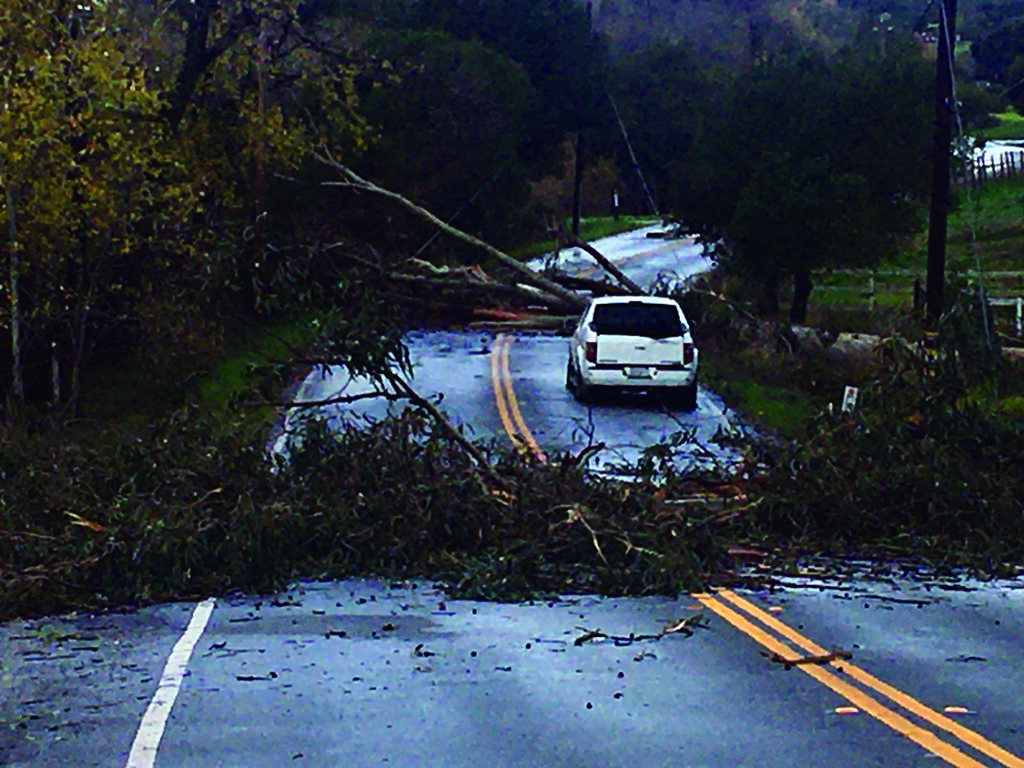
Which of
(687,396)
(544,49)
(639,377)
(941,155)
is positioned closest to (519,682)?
(639,377)

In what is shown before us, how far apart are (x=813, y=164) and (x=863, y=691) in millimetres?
36299

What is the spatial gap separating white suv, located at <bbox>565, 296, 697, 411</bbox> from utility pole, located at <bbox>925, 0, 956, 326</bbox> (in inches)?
153

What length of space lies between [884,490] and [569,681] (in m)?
5.88

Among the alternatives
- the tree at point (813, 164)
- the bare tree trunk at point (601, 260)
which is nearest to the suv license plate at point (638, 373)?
the bare tree trunk at point (601, 260)

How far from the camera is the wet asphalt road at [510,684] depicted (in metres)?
7.70

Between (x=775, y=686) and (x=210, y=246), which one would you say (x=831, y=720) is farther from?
(x=210, y=246)

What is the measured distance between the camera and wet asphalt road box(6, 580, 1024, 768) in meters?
7.70

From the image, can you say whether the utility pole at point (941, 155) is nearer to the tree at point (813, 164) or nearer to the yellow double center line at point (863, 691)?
the tree at point (813, 164)

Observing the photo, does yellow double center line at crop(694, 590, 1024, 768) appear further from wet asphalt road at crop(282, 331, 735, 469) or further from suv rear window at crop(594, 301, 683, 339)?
suv rear window at crop(594, 301, 683, 339)

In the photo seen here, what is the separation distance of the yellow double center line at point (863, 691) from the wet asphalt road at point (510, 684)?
0.03 meters

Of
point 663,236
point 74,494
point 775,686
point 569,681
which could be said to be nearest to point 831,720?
point 775,686

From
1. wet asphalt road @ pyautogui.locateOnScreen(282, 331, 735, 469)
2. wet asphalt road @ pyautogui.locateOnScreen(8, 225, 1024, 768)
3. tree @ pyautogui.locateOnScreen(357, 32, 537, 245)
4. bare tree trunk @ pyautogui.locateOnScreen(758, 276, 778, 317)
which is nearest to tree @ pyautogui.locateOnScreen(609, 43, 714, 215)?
tree @ pyautogui.locateOnScreen(357, 32, 537, 245)

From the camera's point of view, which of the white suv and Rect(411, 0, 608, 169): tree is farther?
Rect(411, 0, 608, 169): tree

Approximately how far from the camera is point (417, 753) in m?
7.66
